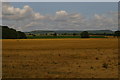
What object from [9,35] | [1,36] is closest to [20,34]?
[9,35]

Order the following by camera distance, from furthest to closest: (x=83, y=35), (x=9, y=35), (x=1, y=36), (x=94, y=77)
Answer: (x=83, y=35)
(x=9, y=35)
(x=1, y=36)
(x=94, y=77)

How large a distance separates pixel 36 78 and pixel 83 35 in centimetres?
12389

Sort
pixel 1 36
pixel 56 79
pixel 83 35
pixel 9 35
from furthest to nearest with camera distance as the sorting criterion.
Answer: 1. pixel 83 35
2. pixel 9 35
3. pixel 1 36
4. pixel 56 79

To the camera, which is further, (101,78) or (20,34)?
(20,34)

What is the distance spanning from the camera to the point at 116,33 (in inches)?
5030

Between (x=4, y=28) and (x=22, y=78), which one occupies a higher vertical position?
(x=4, y=28)

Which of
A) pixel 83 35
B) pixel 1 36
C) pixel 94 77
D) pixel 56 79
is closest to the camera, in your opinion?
pixel 56 79

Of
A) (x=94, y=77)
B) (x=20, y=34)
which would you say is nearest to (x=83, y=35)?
(x=20, y=34)

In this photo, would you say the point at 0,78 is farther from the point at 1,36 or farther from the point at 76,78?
the point at 1,36

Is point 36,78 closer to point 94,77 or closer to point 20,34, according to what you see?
point 94,77

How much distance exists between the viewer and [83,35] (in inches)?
5320

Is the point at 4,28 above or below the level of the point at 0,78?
above

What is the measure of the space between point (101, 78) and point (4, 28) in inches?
4701

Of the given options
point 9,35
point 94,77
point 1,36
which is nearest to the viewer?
point 94,77
